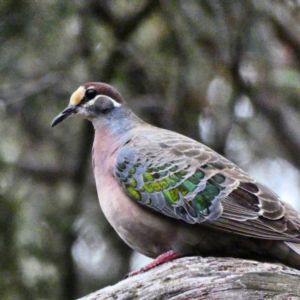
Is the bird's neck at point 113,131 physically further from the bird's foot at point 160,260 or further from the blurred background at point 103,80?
the blurred background at point 103,80

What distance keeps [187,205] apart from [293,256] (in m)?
0.69

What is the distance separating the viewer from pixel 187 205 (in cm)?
414

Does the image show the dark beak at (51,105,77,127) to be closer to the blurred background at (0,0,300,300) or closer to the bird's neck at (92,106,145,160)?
the bird's neck at (92,106,145,160)

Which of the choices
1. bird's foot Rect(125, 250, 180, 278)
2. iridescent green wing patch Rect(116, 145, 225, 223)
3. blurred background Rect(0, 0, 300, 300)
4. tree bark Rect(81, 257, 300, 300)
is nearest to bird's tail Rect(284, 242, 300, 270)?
tree bark Rect(81, 257, 300, 300)

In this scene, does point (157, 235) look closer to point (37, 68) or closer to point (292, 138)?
point (292, 138)

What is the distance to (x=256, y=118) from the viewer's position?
680 cm

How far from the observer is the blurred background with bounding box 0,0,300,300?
20.1 ft

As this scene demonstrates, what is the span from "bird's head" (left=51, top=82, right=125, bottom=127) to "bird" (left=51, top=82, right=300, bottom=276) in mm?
574

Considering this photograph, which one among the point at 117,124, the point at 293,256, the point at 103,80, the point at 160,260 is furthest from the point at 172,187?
the point at 103,80

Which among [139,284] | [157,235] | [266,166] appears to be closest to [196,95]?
[266,166]

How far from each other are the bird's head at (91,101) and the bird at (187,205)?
0.57 m

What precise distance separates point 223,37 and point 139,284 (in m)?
3.31

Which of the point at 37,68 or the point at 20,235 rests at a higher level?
the point at 37,68

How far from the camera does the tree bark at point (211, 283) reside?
11.0ft
